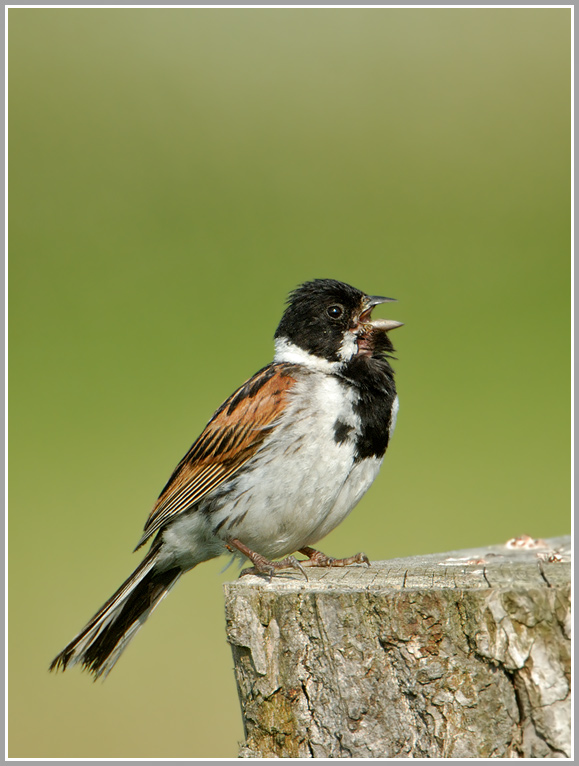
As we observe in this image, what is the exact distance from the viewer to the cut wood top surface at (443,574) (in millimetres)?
3195

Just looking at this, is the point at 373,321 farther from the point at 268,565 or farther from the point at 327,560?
the point at 268,565

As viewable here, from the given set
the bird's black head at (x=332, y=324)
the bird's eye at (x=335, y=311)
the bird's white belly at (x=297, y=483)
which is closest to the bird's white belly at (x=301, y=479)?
the bird's white belly at (x=297, y=483)

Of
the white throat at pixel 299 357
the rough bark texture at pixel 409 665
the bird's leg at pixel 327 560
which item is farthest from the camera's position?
the white throat at pixel 299 357

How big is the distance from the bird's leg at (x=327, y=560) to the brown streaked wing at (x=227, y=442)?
625mm

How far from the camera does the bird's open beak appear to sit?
4.98 metres

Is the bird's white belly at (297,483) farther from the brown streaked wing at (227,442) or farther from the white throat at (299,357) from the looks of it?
the white throat at (299,357)

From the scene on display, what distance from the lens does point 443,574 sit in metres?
3.53

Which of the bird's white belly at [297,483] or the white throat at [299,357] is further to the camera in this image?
the white throat at [299,357]

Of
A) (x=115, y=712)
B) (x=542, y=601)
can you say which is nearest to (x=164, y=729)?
(x=115, y=712)

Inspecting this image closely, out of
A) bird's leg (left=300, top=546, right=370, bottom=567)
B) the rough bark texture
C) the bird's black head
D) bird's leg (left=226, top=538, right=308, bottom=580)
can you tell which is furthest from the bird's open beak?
the rough bark texture

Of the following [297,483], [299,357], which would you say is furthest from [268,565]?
[299,357]

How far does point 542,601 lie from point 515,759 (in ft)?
1.76

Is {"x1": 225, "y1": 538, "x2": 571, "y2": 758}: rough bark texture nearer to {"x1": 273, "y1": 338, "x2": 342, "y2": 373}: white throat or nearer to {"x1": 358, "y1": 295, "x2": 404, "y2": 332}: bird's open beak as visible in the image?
{"x1": 273, "y1": 338, "x2": 342, "y2": 373}: white throat

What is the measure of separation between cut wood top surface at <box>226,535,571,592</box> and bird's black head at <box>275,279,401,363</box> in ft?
3.92
